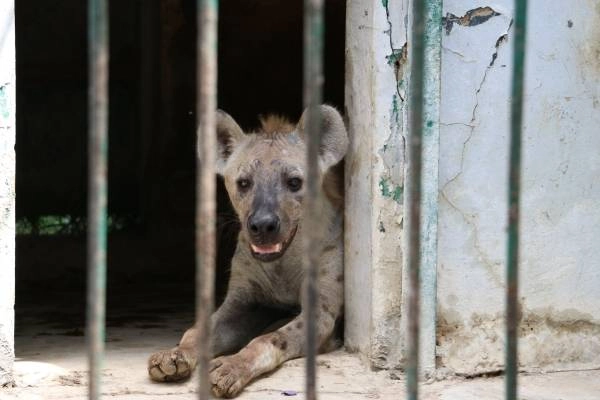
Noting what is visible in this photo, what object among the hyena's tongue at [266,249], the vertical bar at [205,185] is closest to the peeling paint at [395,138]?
the hyena's tongue at [266,249]

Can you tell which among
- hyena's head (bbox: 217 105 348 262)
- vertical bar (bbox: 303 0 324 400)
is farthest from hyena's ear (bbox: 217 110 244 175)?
vertical bar (bbox: 303 0 324 400)

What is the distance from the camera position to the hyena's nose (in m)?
4.45

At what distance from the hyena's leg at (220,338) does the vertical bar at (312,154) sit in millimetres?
1817

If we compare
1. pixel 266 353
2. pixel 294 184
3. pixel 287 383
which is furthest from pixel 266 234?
pixel 287 383

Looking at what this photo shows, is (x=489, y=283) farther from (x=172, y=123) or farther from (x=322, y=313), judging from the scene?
(x=172, y=123)

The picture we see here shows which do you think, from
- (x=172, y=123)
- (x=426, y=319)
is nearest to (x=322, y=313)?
(x=426, y=319)

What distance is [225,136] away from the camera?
5.01m

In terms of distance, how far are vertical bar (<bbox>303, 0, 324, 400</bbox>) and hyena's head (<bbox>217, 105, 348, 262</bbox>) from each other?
7.03 ft

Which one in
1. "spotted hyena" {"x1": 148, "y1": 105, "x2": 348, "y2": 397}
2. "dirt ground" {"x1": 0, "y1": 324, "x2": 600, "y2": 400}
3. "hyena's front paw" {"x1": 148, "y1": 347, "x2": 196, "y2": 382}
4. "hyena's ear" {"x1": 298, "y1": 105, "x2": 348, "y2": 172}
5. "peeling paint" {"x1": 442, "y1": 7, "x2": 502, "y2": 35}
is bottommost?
"dirt ground" {"x1": 0, "y1": 324, "x2": 600, "y2": 400}

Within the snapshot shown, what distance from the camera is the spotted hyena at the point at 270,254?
14.0 ft

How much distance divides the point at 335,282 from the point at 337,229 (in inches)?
10.0

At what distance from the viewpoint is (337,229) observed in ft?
15.9

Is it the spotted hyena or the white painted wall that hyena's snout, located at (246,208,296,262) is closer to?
the spotted hyena

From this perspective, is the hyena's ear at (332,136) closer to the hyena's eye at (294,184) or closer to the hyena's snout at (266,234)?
the hyena's eye at (294,184)
